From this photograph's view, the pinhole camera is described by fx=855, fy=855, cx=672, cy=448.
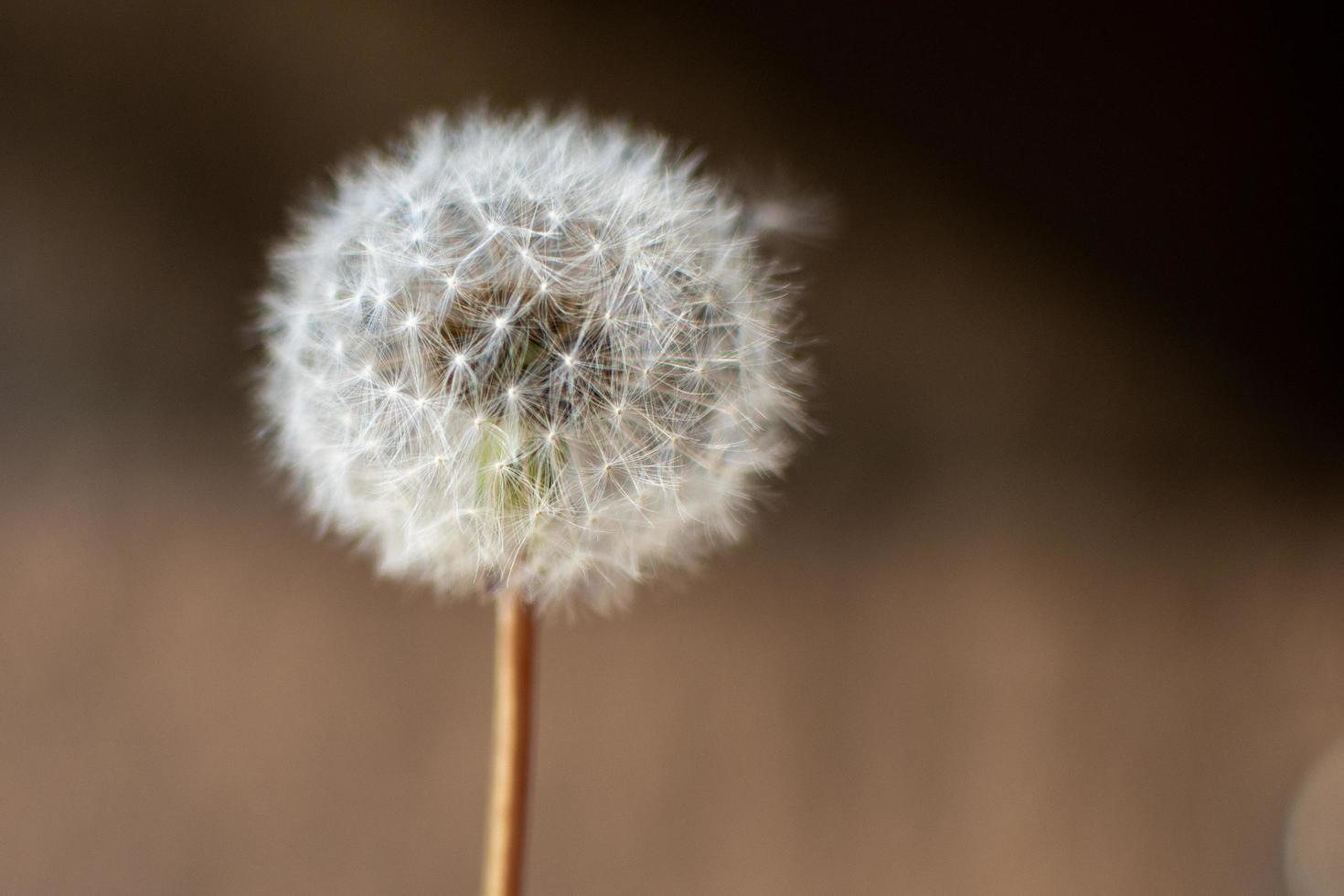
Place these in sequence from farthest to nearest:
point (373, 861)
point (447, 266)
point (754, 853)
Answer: point (754, 853)
point (373, 861)
point (447, 266)

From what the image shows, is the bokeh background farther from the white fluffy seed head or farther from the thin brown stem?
the thin brown stem

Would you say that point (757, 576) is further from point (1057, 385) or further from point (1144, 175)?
point (1144, 175)

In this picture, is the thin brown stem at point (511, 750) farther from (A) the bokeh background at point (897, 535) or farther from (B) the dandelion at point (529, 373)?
(A) the bokeh background at point (897, 535)

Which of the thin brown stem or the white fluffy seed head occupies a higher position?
the white fluffy seed head

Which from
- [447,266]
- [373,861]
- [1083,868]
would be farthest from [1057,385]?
[373,861]

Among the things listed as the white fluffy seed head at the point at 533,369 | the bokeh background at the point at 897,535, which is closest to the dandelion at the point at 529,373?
the white fluffy seed head at the point at 533,369

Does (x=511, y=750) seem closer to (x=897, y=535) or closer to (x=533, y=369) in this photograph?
(x=533, y=369)

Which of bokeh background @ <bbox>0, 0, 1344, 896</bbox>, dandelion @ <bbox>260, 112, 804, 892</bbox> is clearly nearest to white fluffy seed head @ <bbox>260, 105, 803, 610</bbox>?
dandelion @ <bbox>260, 112, 804, 892</bbox>

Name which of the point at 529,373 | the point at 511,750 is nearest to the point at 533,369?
the point at 529,373
